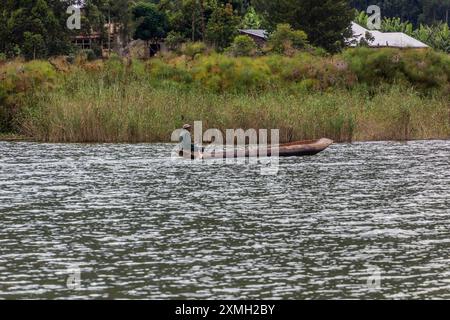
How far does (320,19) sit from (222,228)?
211 feet

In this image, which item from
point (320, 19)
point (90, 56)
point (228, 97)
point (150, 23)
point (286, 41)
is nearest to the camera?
point (228, 97)

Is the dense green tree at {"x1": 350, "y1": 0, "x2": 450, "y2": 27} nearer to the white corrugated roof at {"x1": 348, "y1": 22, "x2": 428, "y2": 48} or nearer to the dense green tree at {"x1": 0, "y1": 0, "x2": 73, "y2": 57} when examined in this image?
the white corrugated roof at {"x1": 348, "y1": 22, "x2": 428, "y2": 48}

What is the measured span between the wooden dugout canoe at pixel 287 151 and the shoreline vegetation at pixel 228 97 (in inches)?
156

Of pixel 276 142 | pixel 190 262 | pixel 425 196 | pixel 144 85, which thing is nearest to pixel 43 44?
pixel 144 85

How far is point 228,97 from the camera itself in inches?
2045

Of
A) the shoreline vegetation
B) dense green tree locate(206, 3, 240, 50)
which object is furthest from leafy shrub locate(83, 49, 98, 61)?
dense green tree locate(206, 3, 240, 50)

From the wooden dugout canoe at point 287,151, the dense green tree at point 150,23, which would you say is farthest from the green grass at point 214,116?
the dense green tree at point 150,23

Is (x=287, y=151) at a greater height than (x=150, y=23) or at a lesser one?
lesser

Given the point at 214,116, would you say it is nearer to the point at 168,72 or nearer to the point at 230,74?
the point at 168,72

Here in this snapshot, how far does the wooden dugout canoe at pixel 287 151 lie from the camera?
39.5 m

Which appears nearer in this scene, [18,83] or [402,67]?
[18,83]

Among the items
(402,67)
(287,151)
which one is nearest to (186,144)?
(287,151)

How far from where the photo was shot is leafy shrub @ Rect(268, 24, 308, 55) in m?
68.9
